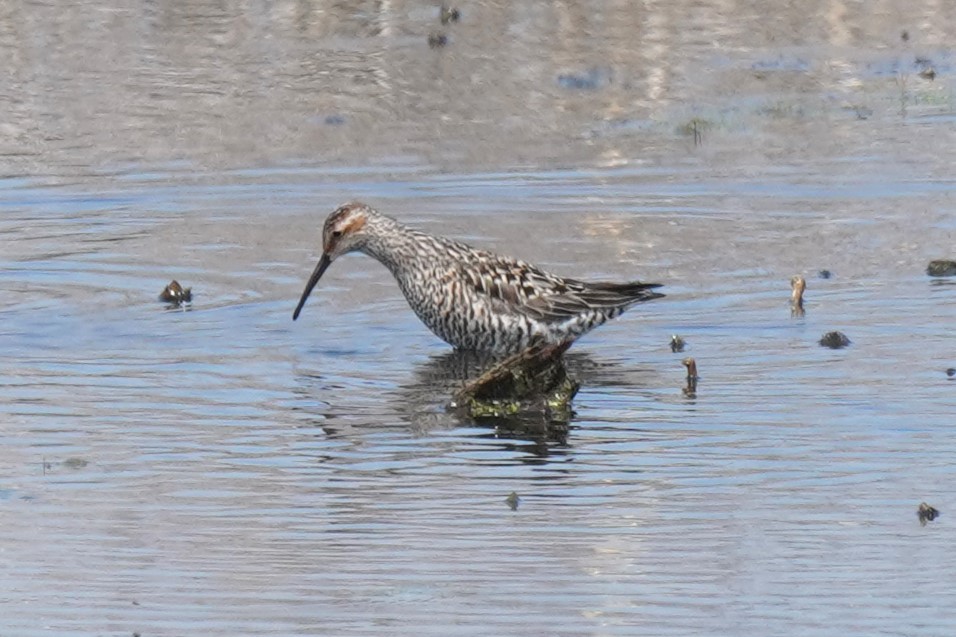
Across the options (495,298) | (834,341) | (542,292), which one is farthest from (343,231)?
(834,341)

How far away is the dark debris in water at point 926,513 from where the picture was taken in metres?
9.99

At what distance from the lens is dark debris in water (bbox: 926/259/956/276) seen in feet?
50.0

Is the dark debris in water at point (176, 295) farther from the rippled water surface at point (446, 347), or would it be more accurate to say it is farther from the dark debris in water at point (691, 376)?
the dark debris in water at point (691, 376)

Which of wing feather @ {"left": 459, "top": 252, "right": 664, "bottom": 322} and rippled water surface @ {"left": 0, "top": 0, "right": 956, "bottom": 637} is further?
wing feather @ {"left": 459, "top": 252, "right": 664, "bottom": 322}

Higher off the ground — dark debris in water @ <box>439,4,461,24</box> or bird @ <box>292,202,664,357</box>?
dark debris in water @ <box>439,4,461,24</box>

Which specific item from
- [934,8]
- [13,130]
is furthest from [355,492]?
[934,8]

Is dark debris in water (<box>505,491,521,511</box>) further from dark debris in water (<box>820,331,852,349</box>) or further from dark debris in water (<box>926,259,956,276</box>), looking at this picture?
dark debris in water (<box>926,259,956,276</box>)

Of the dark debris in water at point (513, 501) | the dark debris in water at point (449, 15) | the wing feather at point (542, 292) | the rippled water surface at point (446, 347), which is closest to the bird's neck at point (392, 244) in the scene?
the wing feather at point (542, 292)

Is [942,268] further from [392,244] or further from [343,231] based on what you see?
[343,231]

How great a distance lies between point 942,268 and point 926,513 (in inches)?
216

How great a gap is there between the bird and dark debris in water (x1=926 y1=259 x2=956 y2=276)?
2137 millimetres

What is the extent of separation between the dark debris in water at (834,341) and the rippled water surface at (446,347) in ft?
0.96

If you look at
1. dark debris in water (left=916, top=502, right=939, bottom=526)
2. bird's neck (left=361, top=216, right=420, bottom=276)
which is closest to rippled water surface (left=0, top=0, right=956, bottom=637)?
dark debris in water (left=916, top=502, right=939, bottom=526)

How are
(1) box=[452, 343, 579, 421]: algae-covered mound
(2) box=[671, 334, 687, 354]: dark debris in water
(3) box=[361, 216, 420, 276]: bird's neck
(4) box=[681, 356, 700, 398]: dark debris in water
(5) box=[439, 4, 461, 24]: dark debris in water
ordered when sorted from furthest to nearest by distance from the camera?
(5) box=[439, 4, 461, 24]: dark debris in water → (3) box=[361, 216, 420, 276]: bird's neck → (2) box=[671, 334, 687, 354]: dark debris in water → (4) box=[681, 356, 700, 398]: dark debris in water → (1) box=[452, 343, 579, 421]: algae-covered mound
